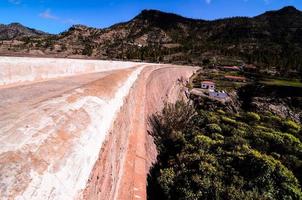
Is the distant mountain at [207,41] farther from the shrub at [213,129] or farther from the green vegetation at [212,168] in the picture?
the green vegetation at [212,168]

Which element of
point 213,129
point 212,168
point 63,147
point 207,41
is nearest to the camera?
point 63,147

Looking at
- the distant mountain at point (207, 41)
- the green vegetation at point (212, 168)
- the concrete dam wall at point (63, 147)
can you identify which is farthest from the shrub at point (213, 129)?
the distant mountain at point (207, 41)

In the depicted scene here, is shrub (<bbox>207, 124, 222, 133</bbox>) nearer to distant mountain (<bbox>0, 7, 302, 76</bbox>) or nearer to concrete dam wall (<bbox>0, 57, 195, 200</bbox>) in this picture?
concrete dam wall (<bbox>0, 57, 195, 200</bbox>)

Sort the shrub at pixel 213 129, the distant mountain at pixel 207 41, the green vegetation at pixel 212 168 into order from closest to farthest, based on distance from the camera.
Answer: the green vegetation at pixel 212 168 < the shrub at pixel 213 129 < the distant mountain at pixel 207 41

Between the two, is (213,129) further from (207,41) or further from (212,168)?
(207,41)

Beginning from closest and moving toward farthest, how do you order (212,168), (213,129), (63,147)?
(63,147) < (212,168) < (213,129)

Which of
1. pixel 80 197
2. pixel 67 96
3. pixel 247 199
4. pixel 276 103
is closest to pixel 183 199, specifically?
pixel 247 199

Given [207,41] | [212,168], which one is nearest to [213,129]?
[212,168]

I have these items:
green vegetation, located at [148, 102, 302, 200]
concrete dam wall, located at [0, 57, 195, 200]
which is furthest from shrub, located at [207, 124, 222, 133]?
concrete dam wall, located at [0, 57, 195, 200]

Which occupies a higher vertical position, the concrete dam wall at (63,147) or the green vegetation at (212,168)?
the concrete dam wall at (63,147)
